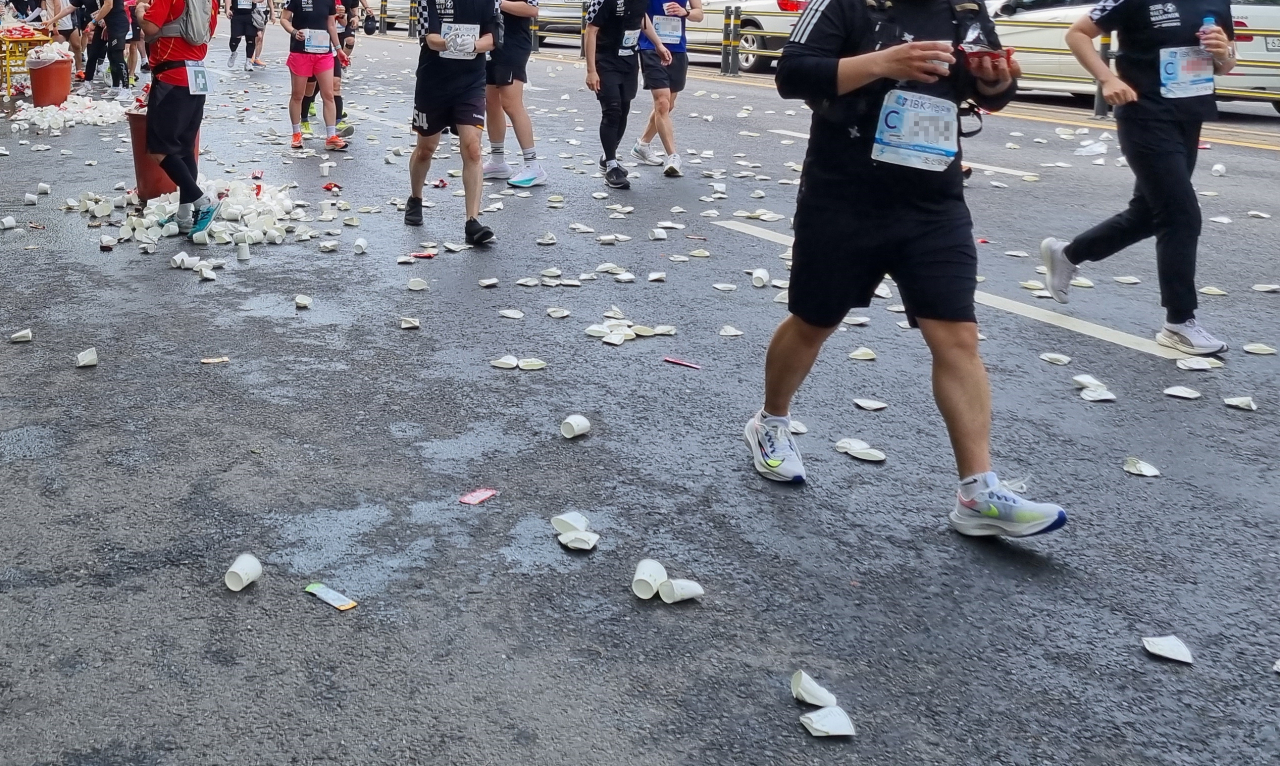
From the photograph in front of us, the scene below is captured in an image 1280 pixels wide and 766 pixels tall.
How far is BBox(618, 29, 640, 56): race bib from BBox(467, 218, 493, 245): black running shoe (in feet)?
9.20

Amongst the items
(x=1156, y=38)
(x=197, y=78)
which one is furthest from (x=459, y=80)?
(x=1156, y=38)

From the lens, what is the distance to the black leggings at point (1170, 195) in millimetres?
5504

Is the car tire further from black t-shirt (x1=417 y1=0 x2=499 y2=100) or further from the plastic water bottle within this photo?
the plastic water bottle

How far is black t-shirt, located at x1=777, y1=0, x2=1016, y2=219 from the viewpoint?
359 centimetres

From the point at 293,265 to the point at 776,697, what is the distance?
5.22 meters

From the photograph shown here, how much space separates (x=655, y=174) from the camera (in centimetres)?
1064

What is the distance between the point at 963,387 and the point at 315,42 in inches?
387

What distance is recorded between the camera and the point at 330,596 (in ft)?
10.8

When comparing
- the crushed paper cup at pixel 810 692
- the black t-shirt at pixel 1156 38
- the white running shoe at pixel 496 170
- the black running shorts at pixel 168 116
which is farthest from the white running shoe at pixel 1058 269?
the white running shoe at pixel 496 170

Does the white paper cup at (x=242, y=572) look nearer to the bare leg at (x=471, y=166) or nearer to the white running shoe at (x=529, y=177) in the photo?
the bare leg at (x=471, y=166)

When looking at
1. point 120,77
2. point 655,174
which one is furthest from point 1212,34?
point 120,77

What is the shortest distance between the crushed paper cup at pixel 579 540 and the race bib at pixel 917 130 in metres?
1.38

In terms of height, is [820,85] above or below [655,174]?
above

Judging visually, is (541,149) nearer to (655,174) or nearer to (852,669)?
(655,174)
